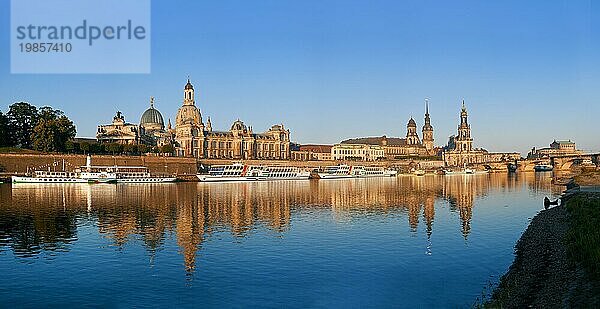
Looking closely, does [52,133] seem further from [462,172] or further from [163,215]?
[462,172]

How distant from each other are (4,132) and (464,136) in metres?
143

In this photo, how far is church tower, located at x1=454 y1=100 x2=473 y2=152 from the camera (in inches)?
7283

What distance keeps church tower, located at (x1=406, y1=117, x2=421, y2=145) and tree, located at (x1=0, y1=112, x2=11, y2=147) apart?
130 metres

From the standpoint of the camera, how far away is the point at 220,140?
4921 inches

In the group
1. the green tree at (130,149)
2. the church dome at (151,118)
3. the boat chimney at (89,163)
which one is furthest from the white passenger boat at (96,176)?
the church dome at (151,118)

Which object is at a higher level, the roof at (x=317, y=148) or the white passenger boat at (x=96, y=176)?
the roof at (x=317, y=148)

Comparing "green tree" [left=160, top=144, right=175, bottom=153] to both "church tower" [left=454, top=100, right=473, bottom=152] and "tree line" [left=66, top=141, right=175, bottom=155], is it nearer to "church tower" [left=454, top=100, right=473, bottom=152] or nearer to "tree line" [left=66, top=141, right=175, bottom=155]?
"tree line" [left=66, top=141, right=175, bottom=155]

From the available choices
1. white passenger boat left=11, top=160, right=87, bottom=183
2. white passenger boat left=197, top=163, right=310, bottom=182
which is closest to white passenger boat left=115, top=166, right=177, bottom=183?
white passenger boat left=11, top=160, right=87, bottom=183

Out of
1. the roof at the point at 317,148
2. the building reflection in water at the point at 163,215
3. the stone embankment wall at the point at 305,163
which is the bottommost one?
the building reflection in water at the point at 163,215

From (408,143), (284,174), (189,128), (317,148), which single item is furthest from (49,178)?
(408,143)

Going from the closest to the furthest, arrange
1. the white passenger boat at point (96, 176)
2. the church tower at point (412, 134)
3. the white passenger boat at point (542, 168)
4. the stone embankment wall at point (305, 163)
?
1. the white passenger boat at point (96, 176)
2. the stone embankment wall at point (305, 163)
3. the white passenger boat at point (542, 168)
4. the church tower at point (412, 134)

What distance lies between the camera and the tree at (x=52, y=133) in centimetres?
7562

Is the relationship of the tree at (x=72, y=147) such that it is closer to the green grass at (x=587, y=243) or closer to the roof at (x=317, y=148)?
the green grass at (x=587, y=243)

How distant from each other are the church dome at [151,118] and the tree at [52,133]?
45953 millimetres
